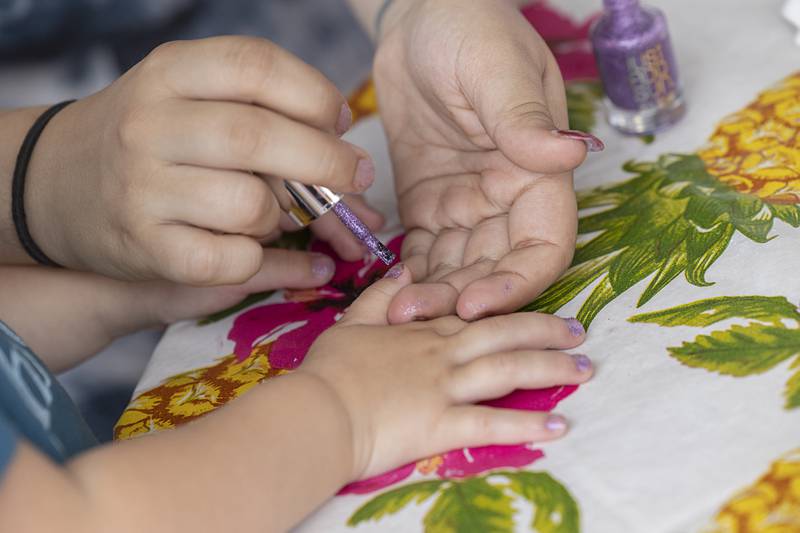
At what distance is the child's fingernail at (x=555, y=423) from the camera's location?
0.52 m

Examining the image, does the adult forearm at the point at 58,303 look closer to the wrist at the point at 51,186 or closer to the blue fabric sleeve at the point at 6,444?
the wrist at the point at 51,186

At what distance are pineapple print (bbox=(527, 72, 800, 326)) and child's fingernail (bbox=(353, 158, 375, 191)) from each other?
14 cm

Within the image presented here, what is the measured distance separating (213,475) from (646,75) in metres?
0.50

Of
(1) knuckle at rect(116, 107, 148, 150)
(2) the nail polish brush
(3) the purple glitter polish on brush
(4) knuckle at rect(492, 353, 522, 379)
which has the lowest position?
(4) knuckle at rect(492, 353, 522, 379)

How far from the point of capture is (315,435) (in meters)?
0.52

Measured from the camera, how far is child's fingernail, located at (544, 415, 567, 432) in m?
0.52

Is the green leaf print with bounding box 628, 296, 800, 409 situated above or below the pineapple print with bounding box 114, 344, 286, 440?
below

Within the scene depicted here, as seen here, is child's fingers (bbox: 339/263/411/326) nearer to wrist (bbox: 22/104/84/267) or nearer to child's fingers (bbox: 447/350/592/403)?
child's fingers (bbox: 447/350/592/403)

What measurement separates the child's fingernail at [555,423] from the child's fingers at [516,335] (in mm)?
67

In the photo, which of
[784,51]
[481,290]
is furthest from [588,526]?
[784,51]

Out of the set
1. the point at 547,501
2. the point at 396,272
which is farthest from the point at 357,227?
the point at 547,501

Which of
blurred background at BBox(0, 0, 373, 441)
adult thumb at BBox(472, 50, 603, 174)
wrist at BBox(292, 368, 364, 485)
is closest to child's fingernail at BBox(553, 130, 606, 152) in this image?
adult thumb at BBox(472, 50, 603, 174)

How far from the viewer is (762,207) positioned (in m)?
0.65

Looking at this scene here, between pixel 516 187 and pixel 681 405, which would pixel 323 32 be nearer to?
pixel 516 187
